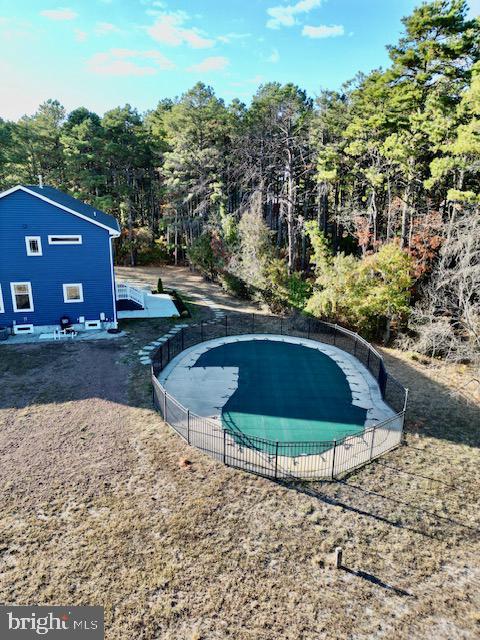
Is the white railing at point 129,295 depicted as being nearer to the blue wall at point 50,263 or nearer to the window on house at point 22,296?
the blue wall at point 50,263

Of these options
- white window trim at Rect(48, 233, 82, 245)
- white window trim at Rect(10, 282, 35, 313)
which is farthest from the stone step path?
white window trim at Rect(10, 282, 35, 313)

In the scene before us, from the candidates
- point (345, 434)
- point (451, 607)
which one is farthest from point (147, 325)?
point (451, 607)

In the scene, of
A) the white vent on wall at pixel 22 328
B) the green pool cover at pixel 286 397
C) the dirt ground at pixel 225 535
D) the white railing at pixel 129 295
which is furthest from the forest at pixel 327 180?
the white vent on wall at pixel 22 328

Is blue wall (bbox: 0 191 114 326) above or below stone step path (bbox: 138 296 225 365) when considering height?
above

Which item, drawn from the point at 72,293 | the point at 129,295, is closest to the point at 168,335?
the point at 72,293

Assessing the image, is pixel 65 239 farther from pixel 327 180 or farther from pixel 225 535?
pixel 327 180

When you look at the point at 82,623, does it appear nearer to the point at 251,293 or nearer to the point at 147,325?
the point at 147,325

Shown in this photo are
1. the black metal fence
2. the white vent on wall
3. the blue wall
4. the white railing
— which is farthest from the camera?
the white railing

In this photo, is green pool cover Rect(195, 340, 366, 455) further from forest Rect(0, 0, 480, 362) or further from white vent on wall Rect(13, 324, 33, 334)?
white vent on wall Rect(13, 324, 33, 334)
